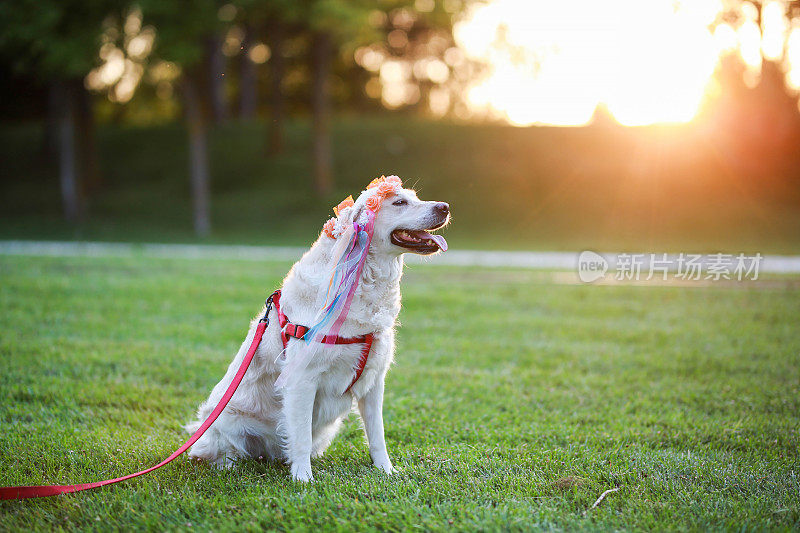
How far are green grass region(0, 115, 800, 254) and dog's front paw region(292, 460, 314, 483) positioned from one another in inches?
638

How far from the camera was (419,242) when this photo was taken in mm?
3988

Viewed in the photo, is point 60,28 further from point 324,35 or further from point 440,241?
point 440,241

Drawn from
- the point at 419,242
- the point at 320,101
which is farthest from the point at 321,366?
the point at 320,101

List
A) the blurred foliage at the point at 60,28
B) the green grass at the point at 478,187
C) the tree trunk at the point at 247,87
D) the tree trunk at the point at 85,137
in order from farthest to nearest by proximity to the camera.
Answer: the tree trunk at the point at 247,87
the tree trunk at the point at 85,137
the green grass at the point at 478,187
the blurred foliage at the point at 60,28

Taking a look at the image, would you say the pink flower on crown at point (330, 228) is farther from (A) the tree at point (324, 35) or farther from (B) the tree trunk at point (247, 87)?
(B) the tree trunk at point (247, 87)

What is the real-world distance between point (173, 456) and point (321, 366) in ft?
3.19

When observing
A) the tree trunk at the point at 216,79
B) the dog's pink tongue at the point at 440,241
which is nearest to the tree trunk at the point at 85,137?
the tree trunk at the point at 216,79

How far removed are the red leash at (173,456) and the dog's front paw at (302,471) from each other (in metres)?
Result: 0.56

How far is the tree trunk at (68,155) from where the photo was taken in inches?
965

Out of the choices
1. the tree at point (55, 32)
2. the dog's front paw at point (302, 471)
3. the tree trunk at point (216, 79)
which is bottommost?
the dog's front paw at point (302, 471)

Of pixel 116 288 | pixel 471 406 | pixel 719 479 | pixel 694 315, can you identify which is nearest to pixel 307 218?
pixel 116 288

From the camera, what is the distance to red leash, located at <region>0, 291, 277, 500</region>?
3.55m

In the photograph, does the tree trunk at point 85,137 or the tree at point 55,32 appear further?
the tree trunk at point 85,137

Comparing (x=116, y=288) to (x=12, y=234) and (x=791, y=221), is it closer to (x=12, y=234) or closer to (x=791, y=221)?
(x=12, y=234)
